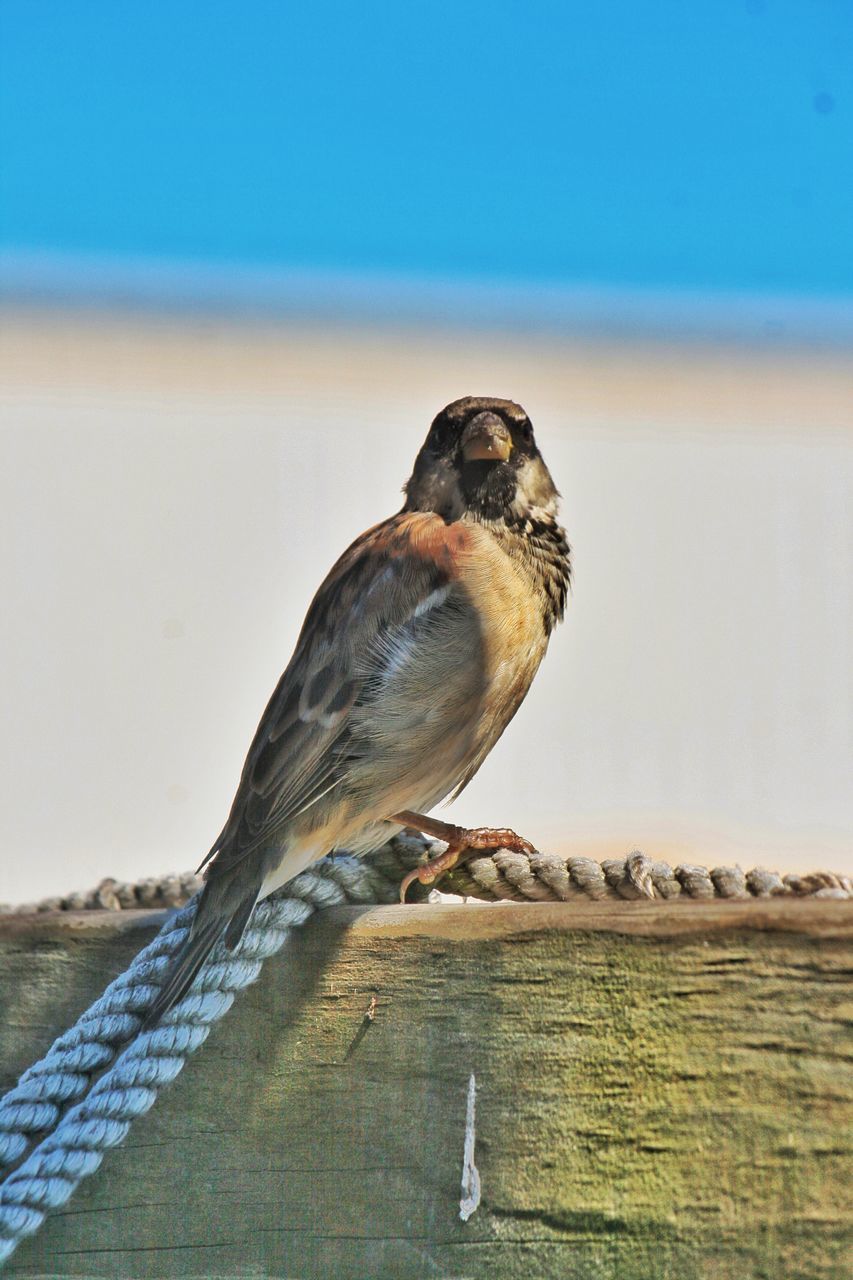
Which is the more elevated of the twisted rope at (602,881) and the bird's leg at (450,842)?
the bird's leg at (450,842)

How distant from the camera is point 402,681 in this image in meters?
3.16

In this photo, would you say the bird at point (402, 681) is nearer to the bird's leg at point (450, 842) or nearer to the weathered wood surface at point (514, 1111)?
the bird's leg at point (450, 842)

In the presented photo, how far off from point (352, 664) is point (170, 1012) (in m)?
1.09

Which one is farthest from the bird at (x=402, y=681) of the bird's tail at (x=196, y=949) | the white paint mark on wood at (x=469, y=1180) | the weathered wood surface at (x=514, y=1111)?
the white paint mark on wood at (x=469, y=1180)

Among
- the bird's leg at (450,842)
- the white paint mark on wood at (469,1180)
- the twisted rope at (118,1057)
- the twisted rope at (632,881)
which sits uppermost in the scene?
the bird's leg at (450,842)

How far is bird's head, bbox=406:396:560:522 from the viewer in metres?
3.57

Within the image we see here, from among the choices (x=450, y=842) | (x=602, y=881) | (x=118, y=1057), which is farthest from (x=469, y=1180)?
(x=450, y=842)

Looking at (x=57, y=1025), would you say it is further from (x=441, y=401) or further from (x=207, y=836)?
(x=441, y=401)

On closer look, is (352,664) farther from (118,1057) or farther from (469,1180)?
(469,1180)

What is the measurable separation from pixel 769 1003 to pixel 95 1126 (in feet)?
3.22

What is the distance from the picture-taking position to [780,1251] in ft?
6.32

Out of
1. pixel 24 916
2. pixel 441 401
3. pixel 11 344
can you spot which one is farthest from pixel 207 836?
pixel 11 344

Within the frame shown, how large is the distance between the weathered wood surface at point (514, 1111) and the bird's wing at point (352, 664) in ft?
2.33

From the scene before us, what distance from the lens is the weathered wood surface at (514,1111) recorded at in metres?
1.94
